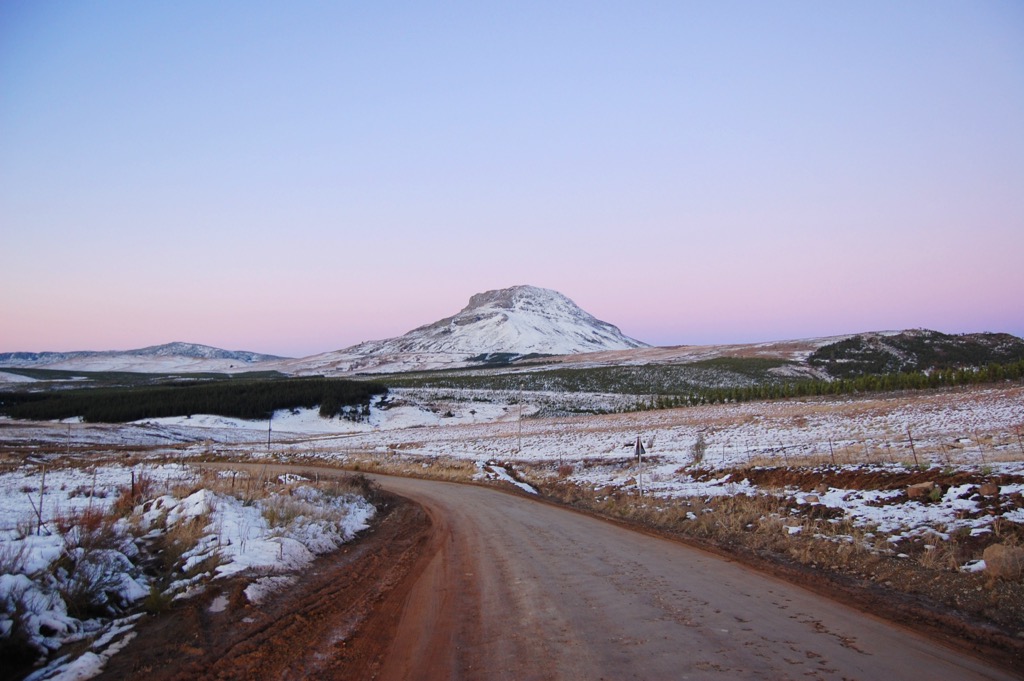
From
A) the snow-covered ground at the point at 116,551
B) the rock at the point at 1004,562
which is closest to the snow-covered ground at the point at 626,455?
the snow-covered ground at the point at 116,551

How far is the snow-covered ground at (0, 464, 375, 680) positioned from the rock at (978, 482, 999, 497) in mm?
12311

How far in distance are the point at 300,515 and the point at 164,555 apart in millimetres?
4323

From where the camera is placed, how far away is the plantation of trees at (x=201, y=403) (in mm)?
92062

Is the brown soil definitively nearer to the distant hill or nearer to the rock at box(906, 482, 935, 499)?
the rock at box(906, 482, 935, 499)

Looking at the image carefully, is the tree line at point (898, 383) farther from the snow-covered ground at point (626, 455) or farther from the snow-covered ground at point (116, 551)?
the snow-covered ground at point (116, 551)

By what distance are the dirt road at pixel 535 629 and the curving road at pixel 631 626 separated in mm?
23

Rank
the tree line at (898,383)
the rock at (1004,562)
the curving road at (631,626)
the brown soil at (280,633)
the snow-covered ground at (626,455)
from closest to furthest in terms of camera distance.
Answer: the curving road at (631,626) < the brown soil at (280,633) < the rock at (1004,562) < the snow-covered ground at (626,455) < the tree line at (898,383)

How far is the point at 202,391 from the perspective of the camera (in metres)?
107

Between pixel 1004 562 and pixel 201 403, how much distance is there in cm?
10522

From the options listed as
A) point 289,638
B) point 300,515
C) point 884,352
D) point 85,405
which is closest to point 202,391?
point 85,405

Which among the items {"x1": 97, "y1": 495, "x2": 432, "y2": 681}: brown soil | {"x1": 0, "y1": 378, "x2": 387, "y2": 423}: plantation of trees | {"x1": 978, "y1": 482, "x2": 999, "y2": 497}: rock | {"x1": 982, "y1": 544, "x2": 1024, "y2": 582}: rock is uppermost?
{"x1": 978, "y1": 482, "x2": 999, "y2": 497}: rock

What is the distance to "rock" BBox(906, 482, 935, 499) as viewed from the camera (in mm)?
12127

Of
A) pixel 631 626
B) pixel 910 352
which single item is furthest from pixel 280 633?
pixel 910 352

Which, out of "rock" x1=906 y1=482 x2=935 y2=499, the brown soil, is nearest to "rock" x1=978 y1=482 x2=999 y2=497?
"rock" x1=906 y1=482 x2=935 y2=499
